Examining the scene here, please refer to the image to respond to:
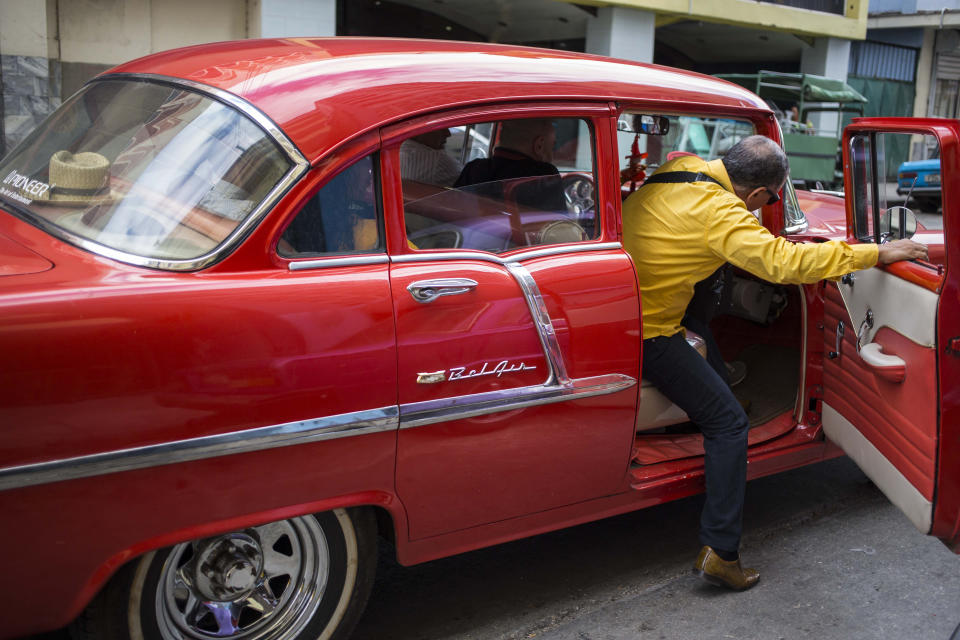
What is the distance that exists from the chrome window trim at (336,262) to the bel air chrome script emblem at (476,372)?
0.36 metres

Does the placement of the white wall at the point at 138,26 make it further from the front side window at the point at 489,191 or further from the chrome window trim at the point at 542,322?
the chrome window trim at the point at 542,322

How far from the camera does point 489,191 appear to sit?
3232 millimetres

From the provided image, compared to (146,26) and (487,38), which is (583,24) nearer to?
(487,38)

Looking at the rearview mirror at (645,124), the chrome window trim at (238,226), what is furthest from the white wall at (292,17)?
the chrome window trim at (238,226)

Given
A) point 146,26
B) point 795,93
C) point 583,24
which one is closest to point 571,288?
point 146,26

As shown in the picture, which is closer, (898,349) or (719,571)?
(898,349)

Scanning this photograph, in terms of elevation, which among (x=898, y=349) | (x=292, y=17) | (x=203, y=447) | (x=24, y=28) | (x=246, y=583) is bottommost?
(x=246, y=583)

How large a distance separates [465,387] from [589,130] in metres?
1.08

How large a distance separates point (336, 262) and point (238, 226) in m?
0.29

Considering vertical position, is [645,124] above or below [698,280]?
above

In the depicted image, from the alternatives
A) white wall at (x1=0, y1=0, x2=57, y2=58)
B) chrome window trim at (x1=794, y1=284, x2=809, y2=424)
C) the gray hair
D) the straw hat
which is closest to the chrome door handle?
the straw hat

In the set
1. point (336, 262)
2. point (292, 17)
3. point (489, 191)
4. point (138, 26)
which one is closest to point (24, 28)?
point (138, 26)

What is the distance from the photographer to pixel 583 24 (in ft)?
55.1

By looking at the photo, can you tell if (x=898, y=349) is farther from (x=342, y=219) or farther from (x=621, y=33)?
(x=621, y=33)
